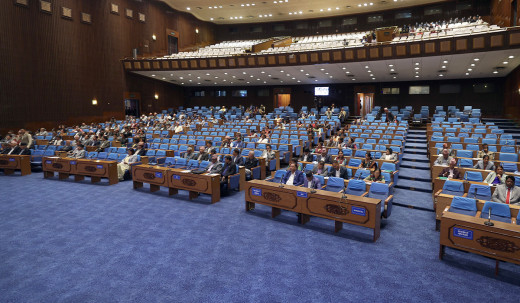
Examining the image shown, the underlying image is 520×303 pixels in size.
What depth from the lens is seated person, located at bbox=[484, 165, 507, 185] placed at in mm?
5213

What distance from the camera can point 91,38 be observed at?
16.3 meters

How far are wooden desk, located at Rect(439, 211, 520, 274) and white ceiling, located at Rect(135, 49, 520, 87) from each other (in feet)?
31.8

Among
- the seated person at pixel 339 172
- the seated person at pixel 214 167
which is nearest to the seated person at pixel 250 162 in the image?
the seated person at pixel 214 167

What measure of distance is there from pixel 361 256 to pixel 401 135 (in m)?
7.21

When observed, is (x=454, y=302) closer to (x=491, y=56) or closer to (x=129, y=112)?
(x=491, y=56)

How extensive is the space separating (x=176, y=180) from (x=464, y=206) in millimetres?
5228

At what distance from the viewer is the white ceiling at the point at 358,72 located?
12.0 metres

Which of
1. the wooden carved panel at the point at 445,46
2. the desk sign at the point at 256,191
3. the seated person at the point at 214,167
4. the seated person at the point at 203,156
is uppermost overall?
the wooden carved panel at the point at 445,46

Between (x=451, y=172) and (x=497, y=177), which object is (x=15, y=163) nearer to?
(x=451, y=172)

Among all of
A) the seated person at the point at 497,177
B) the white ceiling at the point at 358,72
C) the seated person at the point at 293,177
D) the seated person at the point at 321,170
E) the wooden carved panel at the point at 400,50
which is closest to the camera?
the seated person at the point at 497,177

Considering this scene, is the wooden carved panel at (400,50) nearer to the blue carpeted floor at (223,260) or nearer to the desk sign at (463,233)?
the blue carpeted floor at (223,260)

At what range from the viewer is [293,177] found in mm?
5668

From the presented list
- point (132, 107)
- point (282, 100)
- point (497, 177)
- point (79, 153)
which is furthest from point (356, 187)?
point (282, 100)

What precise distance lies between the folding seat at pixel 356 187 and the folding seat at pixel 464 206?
1.35 meters
